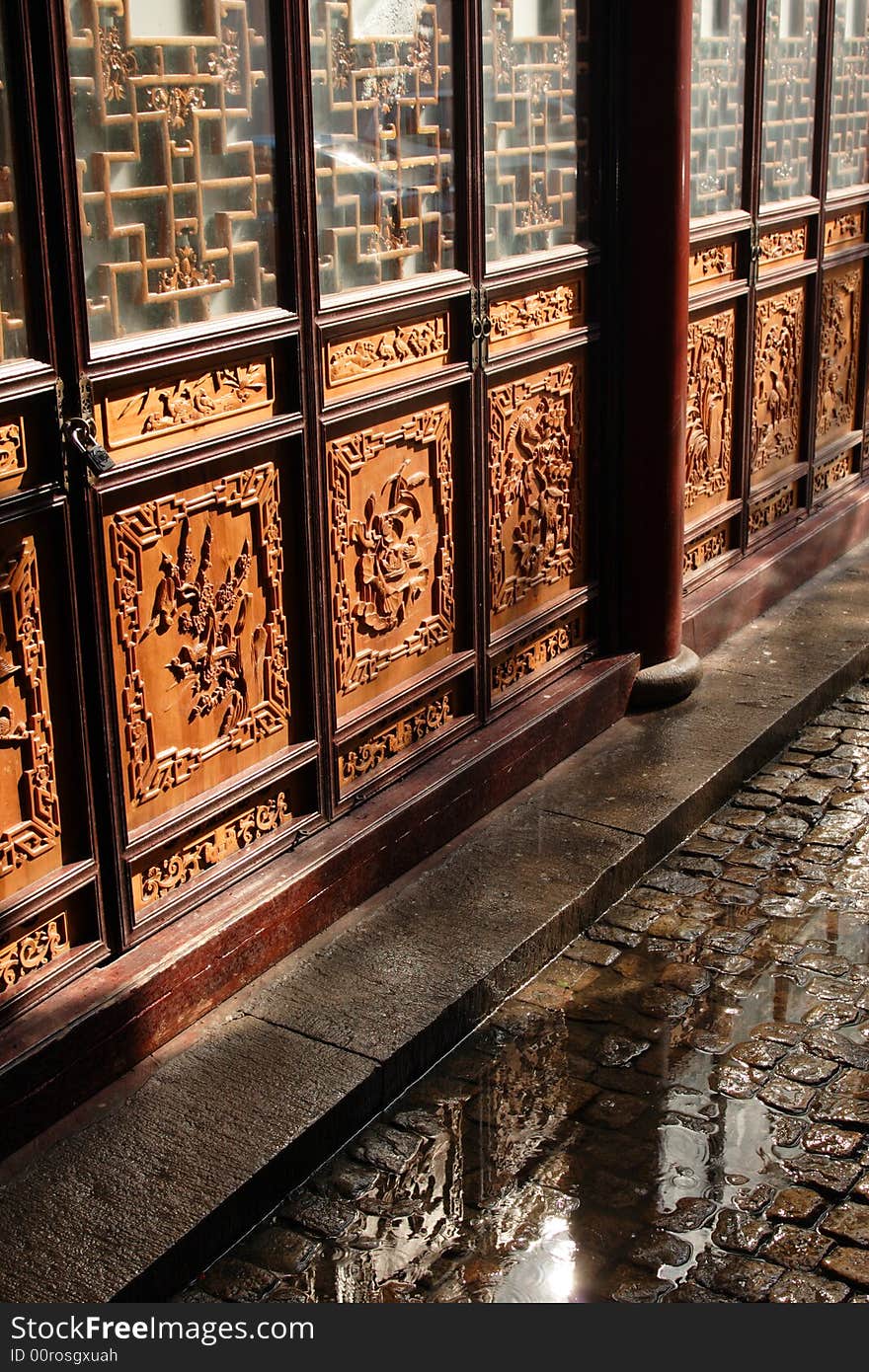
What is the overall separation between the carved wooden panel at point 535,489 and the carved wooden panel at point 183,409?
46.5 inches

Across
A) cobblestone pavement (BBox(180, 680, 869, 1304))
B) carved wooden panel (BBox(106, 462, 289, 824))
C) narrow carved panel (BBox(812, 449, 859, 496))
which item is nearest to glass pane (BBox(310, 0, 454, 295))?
carved wooden panel (BBox(106, 462, 289, 824))

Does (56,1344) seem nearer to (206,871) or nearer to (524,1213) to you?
(524,1213)

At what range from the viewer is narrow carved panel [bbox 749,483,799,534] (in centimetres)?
716

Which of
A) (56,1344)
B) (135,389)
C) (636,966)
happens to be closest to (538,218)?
(135,389)

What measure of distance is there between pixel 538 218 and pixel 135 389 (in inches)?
78.0

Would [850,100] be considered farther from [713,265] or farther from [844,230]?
[713,265]

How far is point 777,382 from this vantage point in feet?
23.6

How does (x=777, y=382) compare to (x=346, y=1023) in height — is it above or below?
above

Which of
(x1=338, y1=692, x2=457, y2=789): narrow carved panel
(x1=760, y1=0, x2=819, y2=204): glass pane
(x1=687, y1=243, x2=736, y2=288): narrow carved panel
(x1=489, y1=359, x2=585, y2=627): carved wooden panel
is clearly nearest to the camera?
(x1=338, y1=692, x2=457, y2=789): narrow carved panel

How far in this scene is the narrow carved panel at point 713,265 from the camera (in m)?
6.29

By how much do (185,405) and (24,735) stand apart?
86 centimetres

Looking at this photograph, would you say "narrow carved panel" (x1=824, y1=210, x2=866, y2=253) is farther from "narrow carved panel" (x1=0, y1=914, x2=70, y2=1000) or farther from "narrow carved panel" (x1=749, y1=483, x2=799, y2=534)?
"narrow carved panel" (x1=0, y1=914, x2=70, y2=1000)

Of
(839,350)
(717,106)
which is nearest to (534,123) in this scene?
(717,106)

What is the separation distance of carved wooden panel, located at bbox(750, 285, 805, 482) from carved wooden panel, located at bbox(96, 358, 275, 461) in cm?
333
